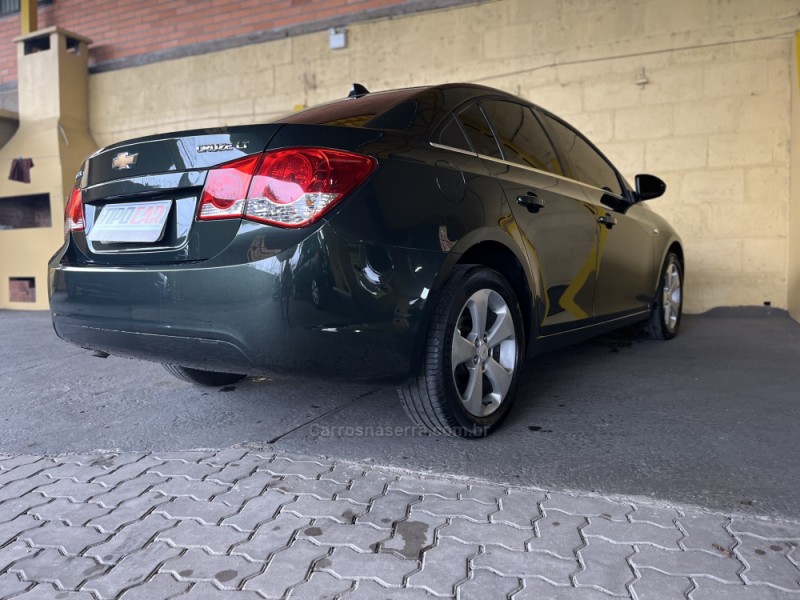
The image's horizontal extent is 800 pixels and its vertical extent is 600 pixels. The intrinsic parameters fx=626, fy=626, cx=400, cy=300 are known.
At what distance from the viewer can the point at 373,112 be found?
252 centimetres

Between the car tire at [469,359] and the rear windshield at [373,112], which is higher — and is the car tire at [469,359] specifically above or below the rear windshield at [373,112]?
below

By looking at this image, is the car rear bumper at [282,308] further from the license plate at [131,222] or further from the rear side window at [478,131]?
the rear side window at [478,131]

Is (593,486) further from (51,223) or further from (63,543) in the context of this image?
(51,223)

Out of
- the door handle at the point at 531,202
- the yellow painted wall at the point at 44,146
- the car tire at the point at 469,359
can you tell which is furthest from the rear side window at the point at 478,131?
the yellow painted wall at the point at 44,146

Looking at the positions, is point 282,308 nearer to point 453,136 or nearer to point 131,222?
point 131,222

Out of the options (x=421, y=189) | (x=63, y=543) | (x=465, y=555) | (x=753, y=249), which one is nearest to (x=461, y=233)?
(x=421, y=189)

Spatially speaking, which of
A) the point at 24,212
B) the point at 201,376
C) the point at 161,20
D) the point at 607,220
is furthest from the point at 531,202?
the point at 24,212

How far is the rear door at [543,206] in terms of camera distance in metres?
2.79

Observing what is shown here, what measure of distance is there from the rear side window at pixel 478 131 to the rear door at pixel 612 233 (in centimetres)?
80

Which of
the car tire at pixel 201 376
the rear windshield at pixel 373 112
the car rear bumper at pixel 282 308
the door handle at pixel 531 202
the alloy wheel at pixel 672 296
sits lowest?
the car tire at pixel 201 376

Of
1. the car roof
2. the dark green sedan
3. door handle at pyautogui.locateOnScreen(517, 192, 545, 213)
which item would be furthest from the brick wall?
the dark green sedan

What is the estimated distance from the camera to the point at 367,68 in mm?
7359

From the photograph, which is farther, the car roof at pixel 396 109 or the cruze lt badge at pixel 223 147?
the car roof at pixel 396 109

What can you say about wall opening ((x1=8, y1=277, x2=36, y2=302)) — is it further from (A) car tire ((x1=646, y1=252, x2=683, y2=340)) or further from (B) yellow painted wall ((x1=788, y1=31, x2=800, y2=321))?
(B) yellow painted wall ((x1=788, y1=31, x2=800, y2=321))
